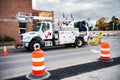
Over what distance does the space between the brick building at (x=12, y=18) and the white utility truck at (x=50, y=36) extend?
21.2 feet

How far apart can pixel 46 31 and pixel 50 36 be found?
0.62 metres

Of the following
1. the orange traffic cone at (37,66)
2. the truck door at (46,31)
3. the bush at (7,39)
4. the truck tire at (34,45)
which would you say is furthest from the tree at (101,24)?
the orange traffic cone at (37,66)

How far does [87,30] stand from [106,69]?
13.6 metres

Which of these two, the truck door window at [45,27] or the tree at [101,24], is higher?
the tree at [101,24]

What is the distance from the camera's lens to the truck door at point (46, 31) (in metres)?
17.3

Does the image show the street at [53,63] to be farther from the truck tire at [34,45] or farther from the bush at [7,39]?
the bush at [7,39]

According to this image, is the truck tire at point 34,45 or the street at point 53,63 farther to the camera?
the truck tire at point 34,45

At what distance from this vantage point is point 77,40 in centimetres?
1998

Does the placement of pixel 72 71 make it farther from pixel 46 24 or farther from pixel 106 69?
pixel 46 24

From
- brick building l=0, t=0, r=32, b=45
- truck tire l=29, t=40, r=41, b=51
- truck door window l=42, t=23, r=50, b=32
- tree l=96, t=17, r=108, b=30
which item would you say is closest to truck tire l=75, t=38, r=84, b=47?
truck door window l=42, t=23, r=50, b=32

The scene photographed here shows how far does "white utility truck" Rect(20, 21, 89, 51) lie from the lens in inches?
651

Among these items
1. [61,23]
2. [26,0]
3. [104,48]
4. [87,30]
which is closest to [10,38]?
[26,0]

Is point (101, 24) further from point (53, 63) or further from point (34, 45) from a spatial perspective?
point (53, 63)

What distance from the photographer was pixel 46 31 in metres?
17.6
